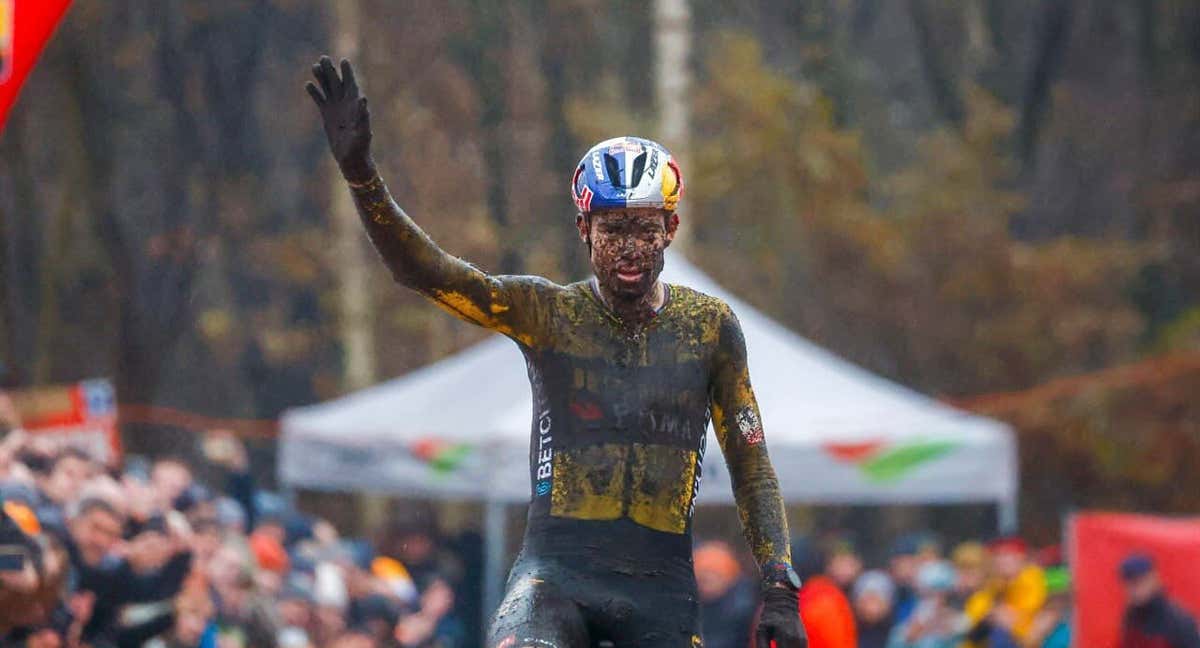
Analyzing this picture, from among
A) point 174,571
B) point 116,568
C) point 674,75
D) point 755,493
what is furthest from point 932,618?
point 674,75

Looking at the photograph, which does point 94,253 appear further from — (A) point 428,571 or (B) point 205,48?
(A) point 428,571

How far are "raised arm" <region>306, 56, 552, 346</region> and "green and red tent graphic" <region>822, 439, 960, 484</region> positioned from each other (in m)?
9.59

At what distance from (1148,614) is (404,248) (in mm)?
6947

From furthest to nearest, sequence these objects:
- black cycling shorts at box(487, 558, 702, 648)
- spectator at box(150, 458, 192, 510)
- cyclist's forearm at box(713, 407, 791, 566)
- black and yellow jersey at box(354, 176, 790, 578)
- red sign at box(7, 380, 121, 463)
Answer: red sign at box(7, 380, 121, 463) < spectator at box(150, 458, 192, 510) < cyclist's forearm at box(713, 407, 791, 566) < black and yellow jersey at box(354, 176, 790, 578) < black cycling shorts at box(487, 558, 702, 648)

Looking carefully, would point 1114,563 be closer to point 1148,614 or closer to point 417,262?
point 1148,614

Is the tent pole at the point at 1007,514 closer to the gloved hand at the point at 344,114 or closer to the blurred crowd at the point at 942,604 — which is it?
the blurred crowd at the point at 942,604

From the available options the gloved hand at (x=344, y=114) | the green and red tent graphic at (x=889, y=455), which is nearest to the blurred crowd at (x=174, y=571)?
the gloved hand at (x=344, y=114)

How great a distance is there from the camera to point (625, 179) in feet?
20.0

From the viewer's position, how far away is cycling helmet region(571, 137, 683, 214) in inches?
240

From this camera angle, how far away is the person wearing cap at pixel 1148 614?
1141 centimetres

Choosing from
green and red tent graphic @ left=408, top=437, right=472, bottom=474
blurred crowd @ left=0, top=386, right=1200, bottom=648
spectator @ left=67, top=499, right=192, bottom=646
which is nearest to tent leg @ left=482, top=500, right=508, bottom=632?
blurred crowd @ left=0, top=386, right=1200, bottom=648

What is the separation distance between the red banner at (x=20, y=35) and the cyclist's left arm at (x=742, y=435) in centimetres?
445

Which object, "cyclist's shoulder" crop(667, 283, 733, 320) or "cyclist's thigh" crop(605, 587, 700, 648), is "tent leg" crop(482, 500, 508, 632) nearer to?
"cyclist's shoulder" crop(667, 283, 733, 320)

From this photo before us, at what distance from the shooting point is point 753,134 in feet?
106
